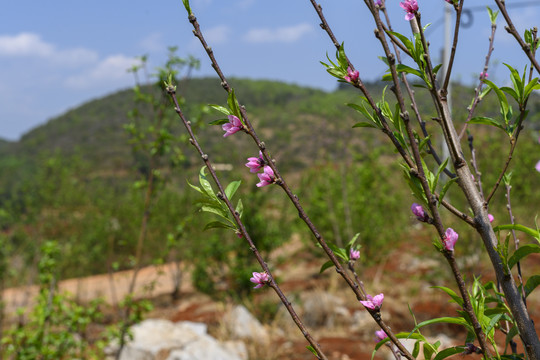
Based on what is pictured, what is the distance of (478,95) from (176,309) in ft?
28.4

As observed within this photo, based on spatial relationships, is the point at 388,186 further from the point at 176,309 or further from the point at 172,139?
the point at 172,139

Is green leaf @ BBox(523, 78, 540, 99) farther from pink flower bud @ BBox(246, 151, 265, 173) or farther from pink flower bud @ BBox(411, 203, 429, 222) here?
pink flower bud @ BBox(246, 151, 265, 173)

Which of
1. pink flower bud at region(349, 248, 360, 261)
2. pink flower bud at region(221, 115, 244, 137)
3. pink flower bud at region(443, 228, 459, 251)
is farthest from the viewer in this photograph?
pink flower bud at region(349, 248, 360, 261)

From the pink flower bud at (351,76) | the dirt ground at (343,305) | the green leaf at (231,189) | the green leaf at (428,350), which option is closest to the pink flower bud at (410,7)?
the pink flower bud at (351,76)

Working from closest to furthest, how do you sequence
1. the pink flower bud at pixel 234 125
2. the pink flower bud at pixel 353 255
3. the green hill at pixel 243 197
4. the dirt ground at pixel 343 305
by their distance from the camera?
1. the pink flower bud at pixel 234 125
2. the pink flower bud at pixel 353 255
3. the dirt ground at pixel 343 305
4. the green hill at pixel 243 197

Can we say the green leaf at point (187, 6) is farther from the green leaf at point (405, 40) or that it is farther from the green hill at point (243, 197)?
the green hill at point (243, 197)

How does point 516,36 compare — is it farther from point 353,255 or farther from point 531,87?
point 353,255

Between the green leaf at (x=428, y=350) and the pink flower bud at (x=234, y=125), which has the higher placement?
the pink flower bud at (x=234, y=125)

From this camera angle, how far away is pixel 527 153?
360 inches

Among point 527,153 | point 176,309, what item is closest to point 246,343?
point 176,309

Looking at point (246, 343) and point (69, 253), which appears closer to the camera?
point (246, 343)

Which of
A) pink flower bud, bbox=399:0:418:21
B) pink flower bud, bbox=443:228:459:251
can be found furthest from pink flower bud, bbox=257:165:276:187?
pink flower bud, bbox=399:0:418:21

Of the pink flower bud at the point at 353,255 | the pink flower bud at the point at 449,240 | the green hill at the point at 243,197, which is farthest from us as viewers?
the green hill at the point at 243,197

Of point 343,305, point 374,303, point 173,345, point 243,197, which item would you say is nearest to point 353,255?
point 374,303
